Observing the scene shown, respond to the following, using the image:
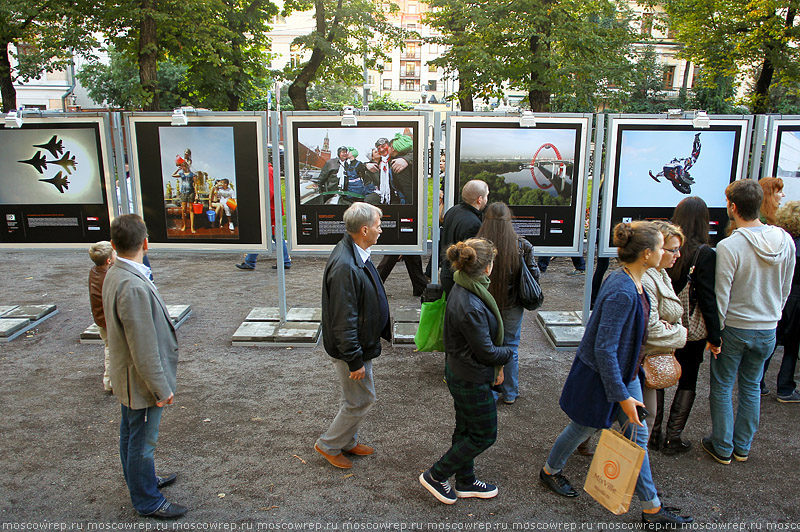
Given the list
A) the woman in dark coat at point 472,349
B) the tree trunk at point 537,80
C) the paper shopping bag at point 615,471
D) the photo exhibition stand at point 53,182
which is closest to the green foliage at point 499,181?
the woman in dark coat at point 472,349

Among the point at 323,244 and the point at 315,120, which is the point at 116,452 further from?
the point at 315,120

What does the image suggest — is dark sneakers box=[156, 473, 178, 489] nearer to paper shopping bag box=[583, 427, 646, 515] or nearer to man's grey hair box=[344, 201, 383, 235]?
man's grey hair box=[344, 201, 383, 235]

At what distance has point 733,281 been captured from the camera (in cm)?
392

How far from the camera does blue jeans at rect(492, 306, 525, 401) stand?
462 centimetres

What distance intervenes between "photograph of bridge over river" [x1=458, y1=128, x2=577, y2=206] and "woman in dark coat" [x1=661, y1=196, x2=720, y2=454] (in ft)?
7.94

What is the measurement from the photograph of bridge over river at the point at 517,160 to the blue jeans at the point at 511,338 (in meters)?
2.07

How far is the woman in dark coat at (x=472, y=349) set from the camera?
3.22 m

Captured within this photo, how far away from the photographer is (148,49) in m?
12.7

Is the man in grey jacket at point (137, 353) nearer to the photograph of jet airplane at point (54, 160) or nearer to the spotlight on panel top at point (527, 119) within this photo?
the photograph of jet airplane at point (54, 160)

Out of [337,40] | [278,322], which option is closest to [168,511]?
[278,322]

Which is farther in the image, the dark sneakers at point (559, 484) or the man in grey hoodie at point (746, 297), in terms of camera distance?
the man in grey hoodie at point (746, 297)

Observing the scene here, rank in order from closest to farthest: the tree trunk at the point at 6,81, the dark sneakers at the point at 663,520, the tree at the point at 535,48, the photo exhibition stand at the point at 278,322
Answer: the dark sneakers at the point at 663,520 < the photo exhibition stand at the point at 278,322 < the tree trunk at the point at 6,81 < the tree at the point at 535,48

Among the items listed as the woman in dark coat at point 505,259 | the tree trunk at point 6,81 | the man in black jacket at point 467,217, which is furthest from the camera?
the tree trunk at point 6,81

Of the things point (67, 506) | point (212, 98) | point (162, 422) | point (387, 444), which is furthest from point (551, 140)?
point (212, 98)
